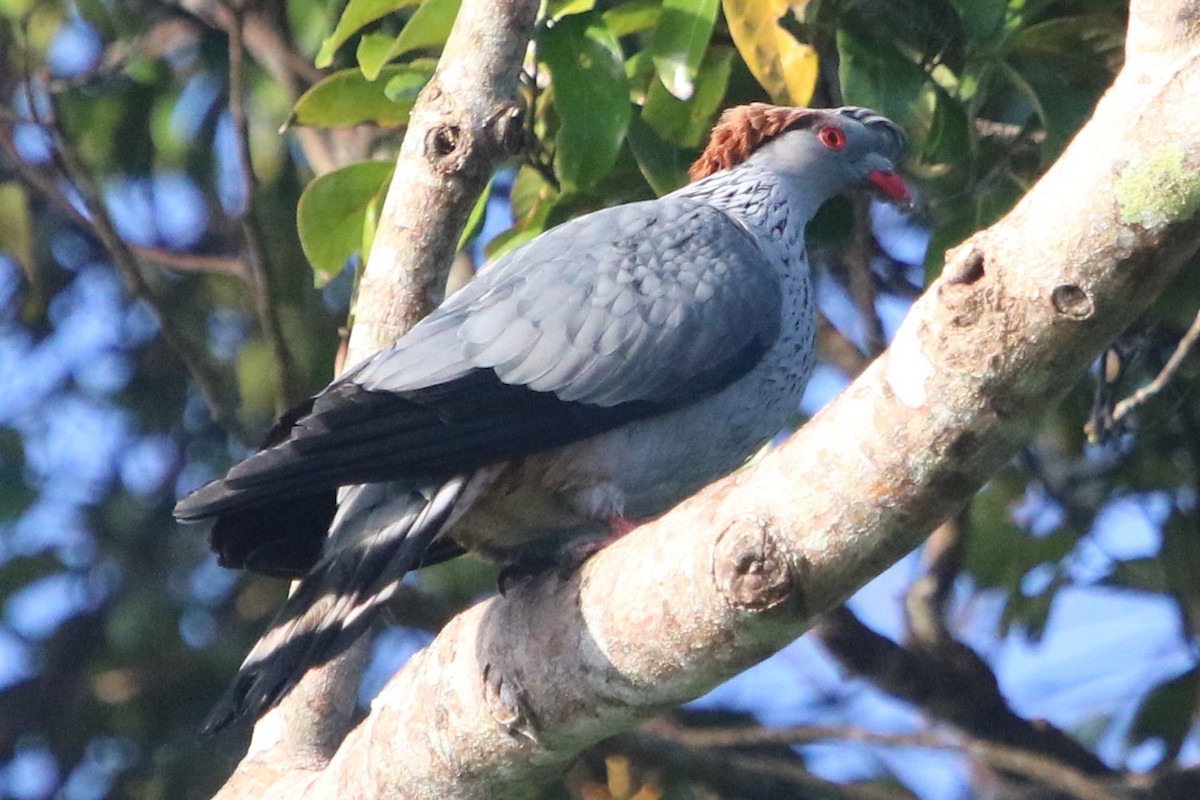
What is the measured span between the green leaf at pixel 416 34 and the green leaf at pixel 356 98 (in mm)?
88

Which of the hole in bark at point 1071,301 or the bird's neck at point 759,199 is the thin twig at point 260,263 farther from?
the hole in bark at point 1071,301

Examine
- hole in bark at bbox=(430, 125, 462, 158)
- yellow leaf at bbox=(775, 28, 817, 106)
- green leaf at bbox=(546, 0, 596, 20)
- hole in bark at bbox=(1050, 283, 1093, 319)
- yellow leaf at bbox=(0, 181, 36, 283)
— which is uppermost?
hole in bark at bbox=(1050, 283, 1093, 319)

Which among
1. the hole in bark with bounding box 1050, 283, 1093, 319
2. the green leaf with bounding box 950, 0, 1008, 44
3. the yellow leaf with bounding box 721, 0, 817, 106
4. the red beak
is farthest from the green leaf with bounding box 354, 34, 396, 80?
the hole in bark with bounding box 1050, 283, 1093, 319

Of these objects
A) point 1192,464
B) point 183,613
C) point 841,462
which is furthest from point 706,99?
point 183,613

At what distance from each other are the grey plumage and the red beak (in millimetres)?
470

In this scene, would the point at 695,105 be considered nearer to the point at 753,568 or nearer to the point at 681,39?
the point at 681,39

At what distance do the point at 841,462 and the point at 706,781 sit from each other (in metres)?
2.43

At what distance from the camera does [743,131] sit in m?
4.06

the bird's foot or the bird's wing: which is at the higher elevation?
the bird's wing

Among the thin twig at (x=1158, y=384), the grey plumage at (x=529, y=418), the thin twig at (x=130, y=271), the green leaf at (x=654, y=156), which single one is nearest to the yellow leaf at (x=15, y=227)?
the thin twig at (x=130, y=271)

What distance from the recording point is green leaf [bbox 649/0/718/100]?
3.19 metres

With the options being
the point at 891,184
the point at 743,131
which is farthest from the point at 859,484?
the point at 891,184

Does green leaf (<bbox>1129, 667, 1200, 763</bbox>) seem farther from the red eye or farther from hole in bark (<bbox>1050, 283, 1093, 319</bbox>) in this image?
hole in bark (<bbox>1050, 283, 1093, 319</bbox>)

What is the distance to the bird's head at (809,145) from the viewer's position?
13.3ft
